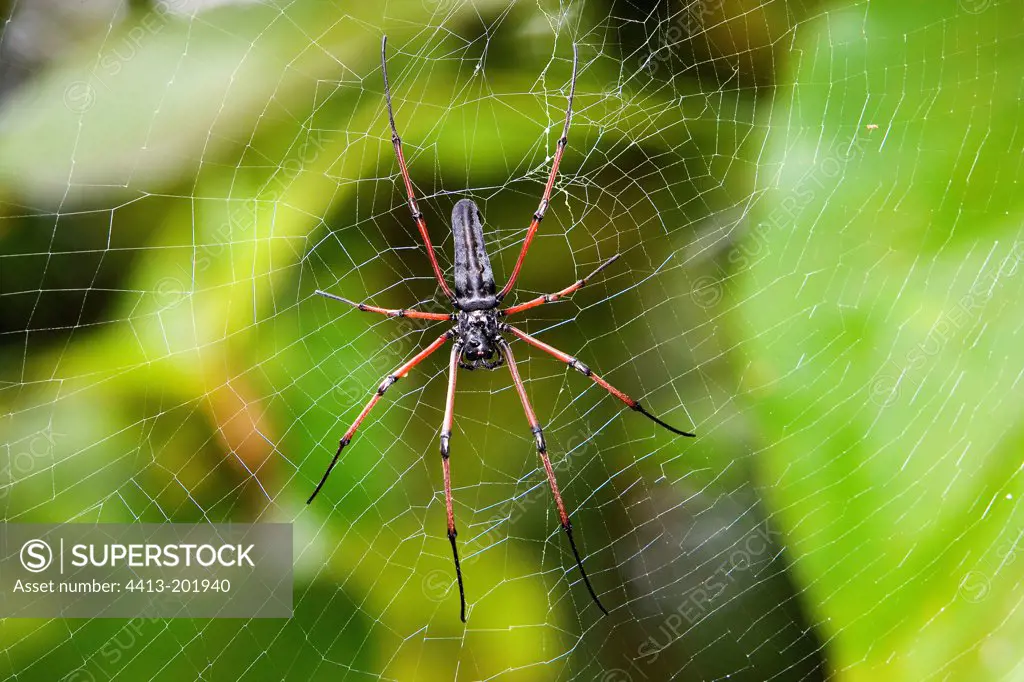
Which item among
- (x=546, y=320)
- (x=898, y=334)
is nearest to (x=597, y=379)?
(x=546, y=320)

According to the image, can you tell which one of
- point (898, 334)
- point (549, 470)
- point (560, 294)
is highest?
point (560, 294)

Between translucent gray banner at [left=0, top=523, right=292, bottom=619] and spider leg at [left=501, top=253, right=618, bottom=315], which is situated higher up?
spider leg at [left=501, top=253, right=618, bottom=315]

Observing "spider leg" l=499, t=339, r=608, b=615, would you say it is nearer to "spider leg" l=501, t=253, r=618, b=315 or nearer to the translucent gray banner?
"spider leg" l=501, t=253, r=618, b=315

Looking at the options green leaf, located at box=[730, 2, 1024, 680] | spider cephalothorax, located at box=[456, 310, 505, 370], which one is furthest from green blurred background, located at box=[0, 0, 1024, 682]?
spider cephalothorax, located at box=[456, 310, 505, 370]

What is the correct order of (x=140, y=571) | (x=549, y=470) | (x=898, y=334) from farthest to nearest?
(x=549, y=470) → (x=140, y=571) → (x=898, y=334)

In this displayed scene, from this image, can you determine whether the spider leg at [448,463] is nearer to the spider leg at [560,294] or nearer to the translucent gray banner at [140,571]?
the spider leg at [560,294]

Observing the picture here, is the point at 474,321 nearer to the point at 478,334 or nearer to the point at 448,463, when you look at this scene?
the point at 478,334

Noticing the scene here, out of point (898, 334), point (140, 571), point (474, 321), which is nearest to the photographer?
point (898, 334)
